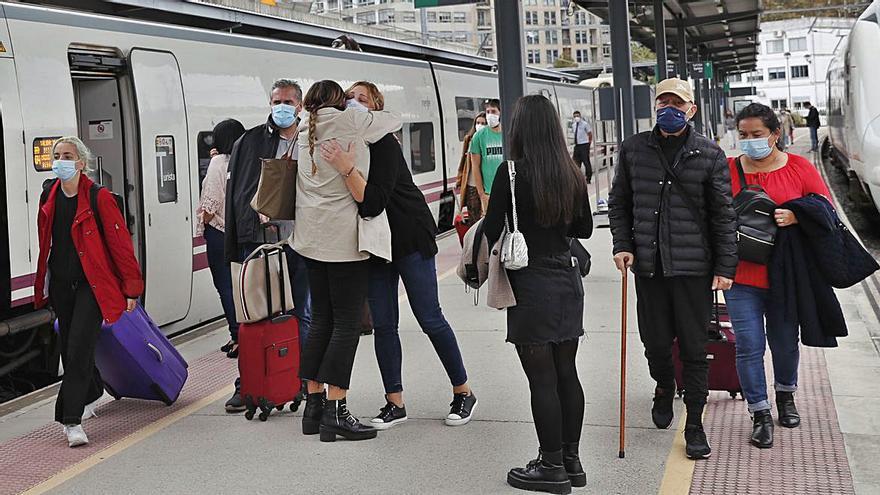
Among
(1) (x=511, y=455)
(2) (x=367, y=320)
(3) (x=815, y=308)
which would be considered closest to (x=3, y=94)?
(2) (x=367, y=320)

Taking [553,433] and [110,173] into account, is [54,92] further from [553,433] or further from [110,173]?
[553,433]

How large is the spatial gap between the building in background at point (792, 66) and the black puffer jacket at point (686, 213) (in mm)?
93322

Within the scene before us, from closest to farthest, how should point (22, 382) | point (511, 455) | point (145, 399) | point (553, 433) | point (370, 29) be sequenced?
1. point (553, 433)
2. point (511, 455)
3. point (145, 399)
4. point (22, 382)
5. point (370, 29)

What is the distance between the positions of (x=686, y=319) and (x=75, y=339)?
319 cm

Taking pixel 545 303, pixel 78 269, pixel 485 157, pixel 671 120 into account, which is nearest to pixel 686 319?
pixel 545 303

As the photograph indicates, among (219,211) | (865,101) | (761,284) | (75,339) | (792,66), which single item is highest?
(792,66)

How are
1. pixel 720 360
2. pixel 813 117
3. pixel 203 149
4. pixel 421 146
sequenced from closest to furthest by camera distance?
1. pixel 720 360
2. pixel 203 149
3. pixel 421 146
4. pixel 813 117

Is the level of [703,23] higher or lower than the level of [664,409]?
higher

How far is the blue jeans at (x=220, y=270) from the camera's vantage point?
7.83m

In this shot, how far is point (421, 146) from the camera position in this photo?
15359mm

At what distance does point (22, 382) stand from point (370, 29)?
3140 cm

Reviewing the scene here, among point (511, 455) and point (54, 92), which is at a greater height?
point (54, 92)

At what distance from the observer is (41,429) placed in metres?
6.27

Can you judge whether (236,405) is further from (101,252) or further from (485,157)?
(485,157)
